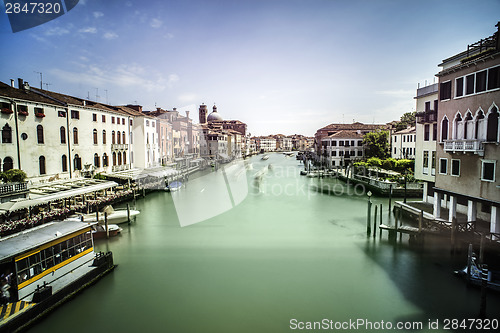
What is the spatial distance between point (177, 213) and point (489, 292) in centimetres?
1521

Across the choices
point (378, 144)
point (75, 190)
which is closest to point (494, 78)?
point (75, 190)

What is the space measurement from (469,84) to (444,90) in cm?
129

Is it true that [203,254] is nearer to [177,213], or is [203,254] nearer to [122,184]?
[177,213]

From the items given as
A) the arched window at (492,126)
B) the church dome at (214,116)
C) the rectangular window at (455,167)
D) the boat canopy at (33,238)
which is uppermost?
the church dome at (214,116)

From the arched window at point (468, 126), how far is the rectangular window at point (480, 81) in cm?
85

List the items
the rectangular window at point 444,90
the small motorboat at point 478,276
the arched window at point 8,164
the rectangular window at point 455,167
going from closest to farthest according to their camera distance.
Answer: the small motorboat at point 478,276 → the rectangular window at point 455,167 → the rectangular window at point 444,90 → the arched window at point 8,164

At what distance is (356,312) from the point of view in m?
7.37

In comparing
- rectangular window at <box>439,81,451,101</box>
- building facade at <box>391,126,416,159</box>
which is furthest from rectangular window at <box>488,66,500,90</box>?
building facade at <box>391,126,416,159</box>

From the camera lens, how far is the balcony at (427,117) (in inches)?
510

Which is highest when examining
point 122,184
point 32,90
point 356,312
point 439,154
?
point 32,90

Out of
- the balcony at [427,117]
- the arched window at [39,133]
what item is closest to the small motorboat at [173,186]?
the arched window at [39,133]

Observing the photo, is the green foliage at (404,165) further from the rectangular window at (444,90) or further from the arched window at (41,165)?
the arched window at (41,165)

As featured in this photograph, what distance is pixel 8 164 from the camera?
14.1 metres

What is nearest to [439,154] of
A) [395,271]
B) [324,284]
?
[395,271]
